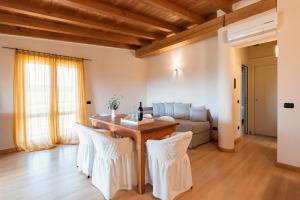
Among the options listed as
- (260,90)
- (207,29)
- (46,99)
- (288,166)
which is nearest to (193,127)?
(288,166)

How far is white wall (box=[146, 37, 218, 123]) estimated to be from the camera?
178 inches

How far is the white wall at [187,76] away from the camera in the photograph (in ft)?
14.9

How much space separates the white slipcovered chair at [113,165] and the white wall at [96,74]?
298cm

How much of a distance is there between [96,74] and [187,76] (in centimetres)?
272

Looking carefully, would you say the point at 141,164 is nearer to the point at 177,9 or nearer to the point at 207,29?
the point at 177,9

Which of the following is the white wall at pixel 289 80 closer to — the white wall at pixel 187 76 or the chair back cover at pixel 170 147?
the white wall at pixel 187 76

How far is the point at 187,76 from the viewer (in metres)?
5.13

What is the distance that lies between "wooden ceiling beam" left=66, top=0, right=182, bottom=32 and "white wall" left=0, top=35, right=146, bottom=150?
1.94 meters

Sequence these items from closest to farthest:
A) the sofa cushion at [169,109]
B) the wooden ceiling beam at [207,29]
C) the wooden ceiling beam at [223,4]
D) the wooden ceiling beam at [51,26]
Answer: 1. the wooden ceiling beam at [207,29]
2. the wooden ceiling beam at [223,4]
3. the wooden ceiling beam at [51,26]
4. the sofa cushion at [169,109]

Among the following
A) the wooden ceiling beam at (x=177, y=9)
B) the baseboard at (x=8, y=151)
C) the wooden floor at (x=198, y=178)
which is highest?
the wooden ceiling beam at (x=177, y=9)

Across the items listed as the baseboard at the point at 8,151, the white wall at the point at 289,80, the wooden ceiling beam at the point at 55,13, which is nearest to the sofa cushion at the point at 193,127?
the white wall at the point at 289,80

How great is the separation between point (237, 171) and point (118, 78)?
14.0ft

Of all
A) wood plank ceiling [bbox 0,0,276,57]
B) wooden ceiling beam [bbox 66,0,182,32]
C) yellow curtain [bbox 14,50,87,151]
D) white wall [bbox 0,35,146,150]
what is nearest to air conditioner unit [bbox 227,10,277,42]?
wood plank ceiling [bbox 0,0,276,57]

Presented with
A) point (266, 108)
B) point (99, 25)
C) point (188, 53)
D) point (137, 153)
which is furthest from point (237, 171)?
point (99, 25)
